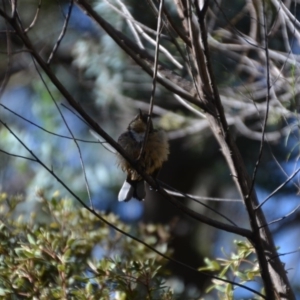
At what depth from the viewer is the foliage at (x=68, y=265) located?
3148 mm

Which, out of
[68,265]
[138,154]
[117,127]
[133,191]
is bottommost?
[68,265]

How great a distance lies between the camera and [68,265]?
3352mm

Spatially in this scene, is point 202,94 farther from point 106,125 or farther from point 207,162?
point 207,162

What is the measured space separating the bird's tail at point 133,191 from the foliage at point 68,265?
0.23 m

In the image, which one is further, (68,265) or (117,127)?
(117,127)

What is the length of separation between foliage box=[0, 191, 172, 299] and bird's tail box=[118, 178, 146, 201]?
23 cm

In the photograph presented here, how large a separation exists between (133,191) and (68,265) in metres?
0.71

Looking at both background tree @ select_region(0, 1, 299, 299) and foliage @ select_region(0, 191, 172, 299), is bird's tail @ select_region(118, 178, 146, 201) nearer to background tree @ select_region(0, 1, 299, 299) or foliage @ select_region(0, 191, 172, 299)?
foliage @ select_region(0, 191, 172, 299)

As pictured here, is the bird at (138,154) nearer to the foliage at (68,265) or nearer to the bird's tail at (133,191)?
the bird's tail at (133,191)

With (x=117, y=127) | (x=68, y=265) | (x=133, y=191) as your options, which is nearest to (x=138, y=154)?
(x=133, y=191)

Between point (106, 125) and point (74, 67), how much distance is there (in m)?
0.76

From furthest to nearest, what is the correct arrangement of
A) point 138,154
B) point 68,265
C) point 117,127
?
point 117,127
point 138,154
point 68,265

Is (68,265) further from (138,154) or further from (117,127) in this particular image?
(117,127)

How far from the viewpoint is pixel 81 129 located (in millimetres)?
6762
